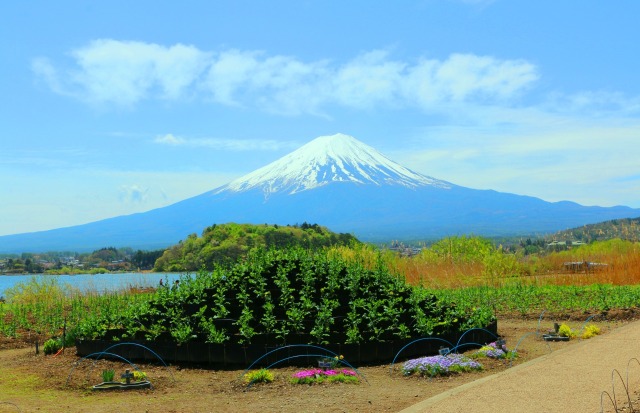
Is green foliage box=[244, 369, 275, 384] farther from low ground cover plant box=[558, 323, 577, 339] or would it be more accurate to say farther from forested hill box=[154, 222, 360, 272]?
forested hill box=[154, 222, 360, 272]

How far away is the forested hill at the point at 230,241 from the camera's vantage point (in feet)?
140

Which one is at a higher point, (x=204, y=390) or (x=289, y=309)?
(x=289, y=309)

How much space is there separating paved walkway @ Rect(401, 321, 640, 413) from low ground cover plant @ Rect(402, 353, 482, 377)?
0.69 meters

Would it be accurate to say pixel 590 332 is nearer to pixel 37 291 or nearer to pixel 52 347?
pixel 52 347

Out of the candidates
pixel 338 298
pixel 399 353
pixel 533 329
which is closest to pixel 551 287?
Answer: pixel 533 329

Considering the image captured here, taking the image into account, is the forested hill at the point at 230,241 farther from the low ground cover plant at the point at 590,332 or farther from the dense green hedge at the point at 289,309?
the low ground cover plant at the point at 590,332

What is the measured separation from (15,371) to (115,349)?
1.39 meters

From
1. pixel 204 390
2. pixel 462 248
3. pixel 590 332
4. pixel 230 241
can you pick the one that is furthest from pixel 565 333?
pixel 230 241

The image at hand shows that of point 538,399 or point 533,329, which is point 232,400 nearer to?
point 538,399

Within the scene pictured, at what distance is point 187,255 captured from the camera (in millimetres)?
46562

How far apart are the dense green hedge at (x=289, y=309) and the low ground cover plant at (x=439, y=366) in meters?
1.20

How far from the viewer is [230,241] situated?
44.2 m

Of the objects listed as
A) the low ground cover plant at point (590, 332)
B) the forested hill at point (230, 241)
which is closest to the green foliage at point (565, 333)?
the low ground cover plant at point (590, 332)

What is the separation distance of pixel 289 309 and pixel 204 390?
9.93ft
